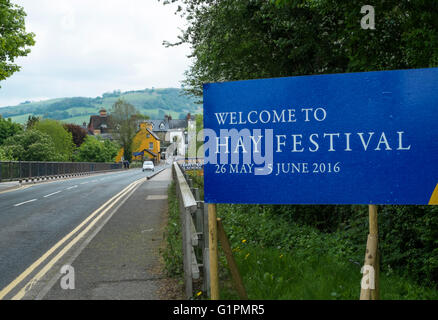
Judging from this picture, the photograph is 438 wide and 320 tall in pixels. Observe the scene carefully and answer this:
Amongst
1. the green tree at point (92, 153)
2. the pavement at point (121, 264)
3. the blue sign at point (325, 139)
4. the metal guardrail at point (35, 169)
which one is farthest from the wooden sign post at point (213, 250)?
the green tree at point (92, 153)

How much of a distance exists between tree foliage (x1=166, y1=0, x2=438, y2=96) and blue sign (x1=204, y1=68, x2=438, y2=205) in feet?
7.57

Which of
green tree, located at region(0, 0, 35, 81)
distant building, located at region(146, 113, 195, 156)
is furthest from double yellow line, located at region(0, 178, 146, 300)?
distant building, located at region(146, 113, 195, 156)

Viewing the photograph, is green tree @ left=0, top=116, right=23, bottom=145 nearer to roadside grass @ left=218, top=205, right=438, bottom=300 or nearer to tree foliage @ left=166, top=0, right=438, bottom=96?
tree foliage @ left=166, top=0, right=438, bottom=96

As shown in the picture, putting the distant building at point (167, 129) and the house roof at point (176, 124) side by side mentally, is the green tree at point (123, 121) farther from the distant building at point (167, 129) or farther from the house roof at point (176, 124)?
the house roof at point (176, 124)

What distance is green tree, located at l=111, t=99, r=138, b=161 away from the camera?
93.5m

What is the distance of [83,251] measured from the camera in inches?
322

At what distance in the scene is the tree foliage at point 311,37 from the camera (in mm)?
6270

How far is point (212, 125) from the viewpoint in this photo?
4.21m

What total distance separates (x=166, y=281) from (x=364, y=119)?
3.70 metres

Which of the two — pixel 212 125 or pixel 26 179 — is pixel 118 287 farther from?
pixel 26 179

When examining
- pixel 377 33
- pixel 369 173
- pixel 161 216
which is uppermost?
pixel 377 33

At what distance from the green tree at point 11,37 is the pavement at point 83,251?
1105cm

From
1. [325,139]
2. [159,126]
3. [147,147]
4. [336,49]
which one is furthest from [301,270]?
[159,126]

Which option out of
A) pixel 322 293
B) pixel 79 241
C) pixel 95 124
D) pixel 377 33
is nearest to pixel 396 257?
pixel 322 293
